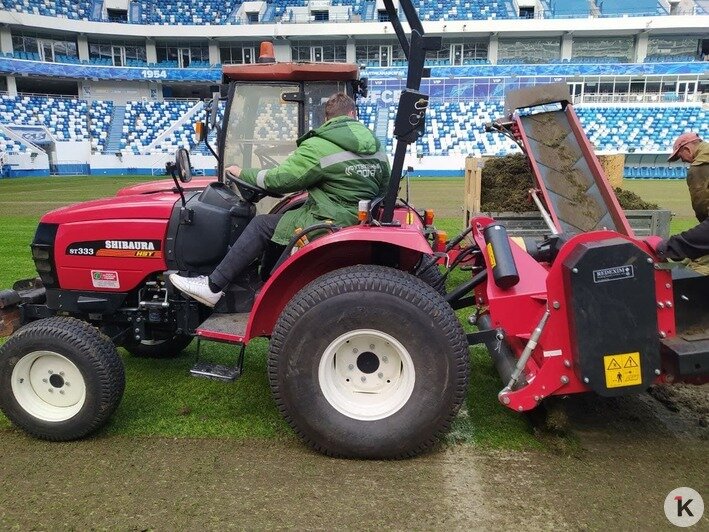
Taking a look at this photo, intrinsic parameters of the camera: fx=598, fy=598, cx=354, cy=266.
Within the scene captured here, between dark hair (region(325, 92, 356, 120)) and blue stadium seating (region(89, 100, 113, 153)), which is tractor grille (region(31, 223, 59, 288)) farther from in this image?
blue stadium seating (region(89, 100, 113, 153))

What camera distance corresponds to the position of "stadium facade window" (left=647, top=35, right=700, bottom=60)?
41.3 metres

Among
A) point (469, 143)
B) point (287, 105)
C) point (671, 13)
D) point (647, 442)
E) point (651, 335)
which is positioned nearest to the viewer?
point (651, 335)

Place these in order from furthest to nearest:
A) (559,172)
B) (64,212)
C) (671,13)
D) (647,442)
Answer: (671,13) < (559,172) < (64,212) < (647,442)

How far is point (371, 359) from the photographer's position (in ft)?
9.80

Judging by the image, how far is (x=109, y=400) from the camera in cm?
312

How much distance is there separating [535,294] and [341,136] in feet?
4.11

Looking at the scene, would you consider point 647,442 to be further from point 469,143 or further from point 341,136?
point 469,143

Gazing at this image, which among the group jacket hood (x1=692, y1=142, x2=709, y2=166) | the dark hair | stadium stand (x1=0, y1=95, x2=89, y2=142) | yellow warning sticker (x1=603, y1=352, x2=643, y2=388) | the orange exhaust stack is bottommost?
yellow warning sticker (x1=603, y1=352, x2=643, y2=388)

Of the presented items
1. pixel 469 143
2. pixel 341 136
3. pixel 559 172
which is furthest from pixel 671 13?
pixel 341 136

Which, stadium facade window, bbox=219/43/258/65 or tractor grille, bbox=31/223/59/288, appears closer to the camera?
tractor grille, bbox=31/223/59/288

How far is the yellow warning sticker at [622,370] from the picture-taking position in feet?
8.80

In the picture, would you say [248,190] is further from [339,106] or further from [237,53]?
[237,53]

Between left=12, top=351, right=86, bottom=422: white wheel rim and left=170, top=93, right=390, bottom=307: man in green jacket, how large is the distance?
2.86 feet

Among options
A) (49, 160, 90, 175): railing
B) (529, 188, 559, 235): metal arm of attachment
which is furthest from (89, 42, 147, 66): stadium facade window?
(529, 188, 559, 235): metal arm of attachment
